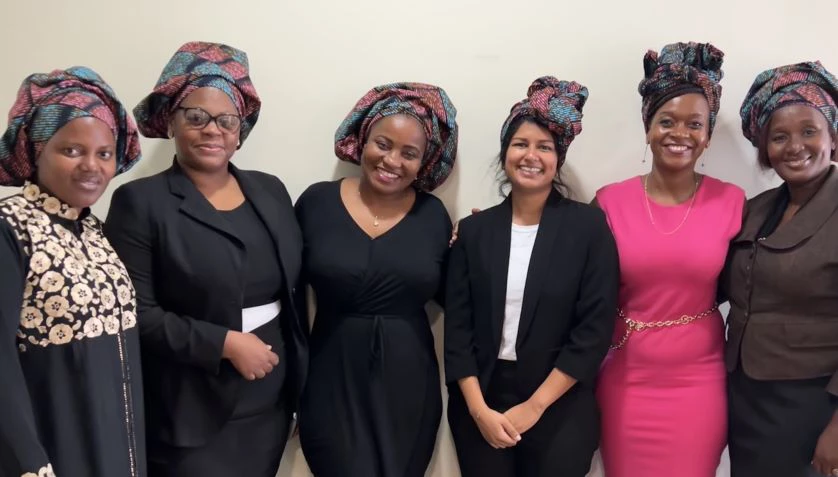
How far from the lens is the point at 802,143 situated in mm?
1651

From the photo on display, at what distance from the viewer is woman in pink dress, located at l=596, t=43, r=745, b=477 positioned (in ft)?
5.73

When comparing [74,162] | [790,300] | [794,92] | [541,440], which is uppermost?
[794,92]

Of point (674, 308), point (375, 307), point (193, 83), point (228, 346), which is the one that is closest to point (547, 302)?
point (674, 308)

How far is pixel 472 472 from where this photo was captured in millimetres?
1783

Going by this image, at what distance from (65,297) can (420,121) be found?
1.01 meters

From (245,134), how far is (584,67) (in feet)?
3.64

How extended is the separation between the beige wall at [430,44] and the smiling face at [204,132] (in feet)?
1.47

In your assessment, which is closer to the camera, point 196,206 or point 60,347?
point 60,347

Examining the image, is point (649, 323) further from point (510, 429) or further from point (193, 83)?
point (193, 83)

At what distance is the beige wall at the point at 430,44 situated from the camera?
1990 mm

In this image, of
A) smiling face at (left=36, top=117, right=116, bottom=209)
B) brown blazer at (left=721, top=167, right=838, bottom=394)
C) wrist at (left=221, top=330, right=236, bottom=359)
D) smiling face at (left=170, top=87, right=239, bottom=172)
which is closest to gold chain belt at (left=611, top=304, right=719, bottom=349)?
brown blazer at (left=721, top=167, right=838, bottom=394)

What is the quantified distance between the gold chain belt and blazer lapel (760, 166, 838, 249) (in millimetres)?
264

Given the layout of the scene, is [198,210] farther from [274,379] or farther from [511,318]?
[511,318]

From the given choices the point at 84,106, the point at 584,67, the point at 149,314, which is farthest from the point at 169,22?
the point at 584,67
